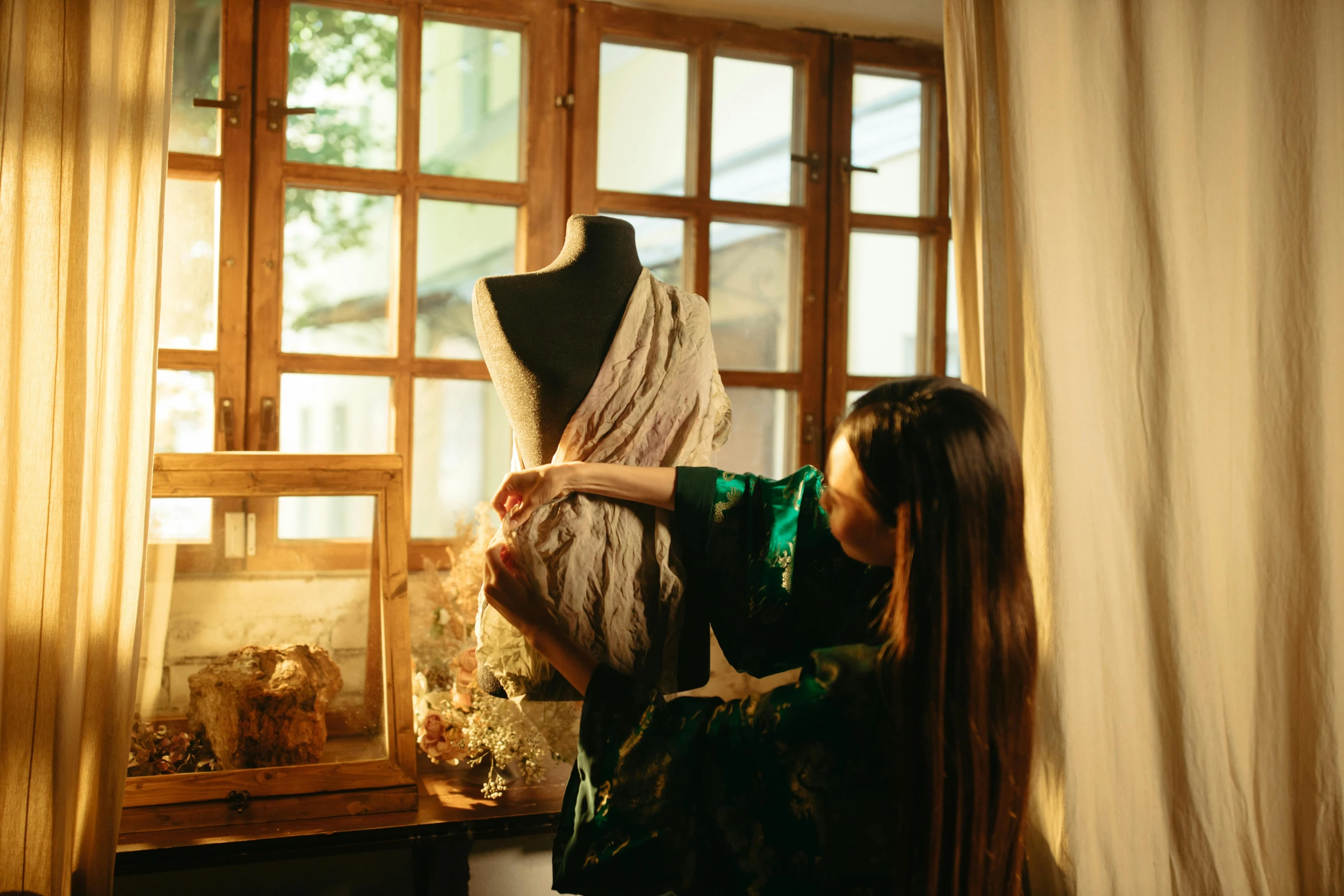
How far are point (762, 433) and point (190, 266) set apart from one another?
136 centimetres

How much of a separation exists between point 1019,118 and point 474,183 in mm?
1253

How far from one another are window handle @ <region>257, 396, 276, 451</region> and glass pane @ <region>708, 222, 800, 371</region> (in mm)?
1038

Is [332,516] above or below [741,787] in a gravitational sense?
above

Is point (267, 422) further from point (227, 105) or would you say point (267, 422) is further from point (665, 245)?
point (665, 245)

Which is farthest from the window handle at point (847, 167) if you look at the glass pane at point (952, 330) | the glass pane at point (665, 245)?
the glass pane at point (665, 245)

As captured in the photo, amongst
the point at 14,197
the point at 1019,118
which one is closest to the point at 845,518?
the point at 1019,118

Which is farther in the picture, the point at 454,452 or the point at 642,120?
the point at 642,120

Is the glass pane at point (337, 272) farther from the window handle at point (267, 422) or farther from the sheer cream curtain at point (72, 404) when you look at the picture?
the sheer cream curtain at point (72, 404)

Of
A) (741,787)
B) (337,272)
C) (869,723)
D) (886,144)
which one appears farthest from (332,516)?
(886,144)

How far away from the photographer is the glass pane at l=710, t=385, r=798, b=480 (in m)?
2.39

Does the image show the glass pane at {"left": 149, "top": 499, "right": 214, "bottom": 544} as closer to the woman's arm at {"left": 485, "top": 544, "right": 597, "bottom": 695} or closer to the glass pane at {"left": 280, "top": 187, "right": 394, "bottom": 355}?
the glass pane at {"left": 280, "top": 187, "right": 394, "bottom": 355}

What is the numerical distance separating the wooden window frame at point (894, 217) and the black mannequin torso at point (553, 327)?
1219 millimetres

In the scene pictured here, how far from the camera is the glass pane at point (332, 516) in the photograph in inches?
67.7

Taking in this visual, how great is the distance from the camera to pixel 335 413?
6.83 ft
